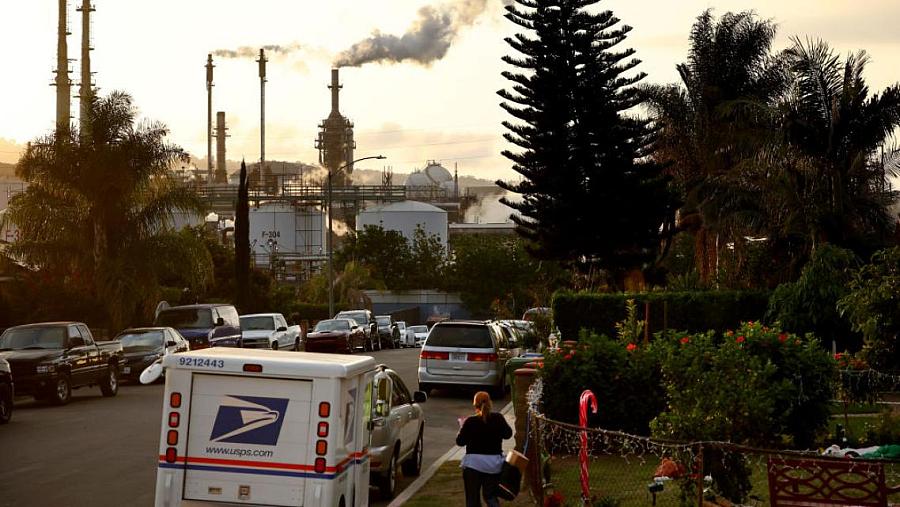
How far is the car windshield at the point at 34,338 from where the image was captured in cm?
2706

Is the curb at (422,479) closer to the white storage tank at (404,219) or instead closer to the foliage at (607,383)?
the foliage at (607,383)

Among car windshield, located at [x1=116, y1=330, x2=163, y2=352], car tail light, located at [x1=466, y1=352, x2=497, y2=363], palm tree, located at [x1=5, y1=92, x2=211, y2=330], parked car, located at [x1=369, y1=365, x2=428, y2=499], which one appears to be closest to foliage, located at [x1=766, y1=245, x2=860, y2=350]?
car tail light, located at [x1=466, y1=352, x2=497, y2=363]

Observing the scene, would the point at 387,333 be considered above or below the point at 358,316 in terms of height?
below

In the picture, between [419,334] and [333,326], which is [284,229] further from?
[333,326]

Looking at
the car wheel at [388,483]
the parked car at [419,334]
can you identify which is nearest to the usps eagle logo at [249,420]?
the car wheel at [388,483]

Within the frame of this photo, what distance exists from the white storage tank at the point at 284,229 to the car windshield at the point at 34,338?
264 ft

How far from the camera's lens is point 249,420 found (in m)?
10.8

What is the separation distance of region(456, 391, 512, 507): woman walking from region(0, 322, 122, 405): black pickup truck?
1619 cm

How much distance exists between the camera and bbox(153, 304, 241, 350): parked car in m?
36.1

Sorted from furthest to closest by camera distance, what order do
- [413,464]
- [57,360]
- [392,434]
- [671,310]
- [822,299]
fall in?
[671,310] → [822,299] → [57,360] → [413,464] → [392,434]

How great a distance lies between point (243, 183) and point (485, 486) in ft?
146

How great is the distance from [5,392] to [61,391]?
430cm

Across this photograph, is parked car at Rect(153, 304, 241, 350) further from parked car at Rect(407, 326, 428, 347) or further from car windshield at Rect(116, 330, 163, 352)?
parked car at Rect(407, 326, 428, 347)

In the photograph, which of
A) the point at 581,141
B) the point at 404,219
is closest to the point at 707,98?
the point at 581,141
